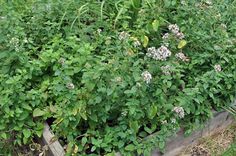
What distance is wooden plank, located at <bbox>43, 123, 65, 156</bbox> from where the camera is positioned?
284cm

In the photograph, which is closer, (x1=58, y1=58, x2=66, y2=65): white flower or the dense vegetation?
the dense vegetation

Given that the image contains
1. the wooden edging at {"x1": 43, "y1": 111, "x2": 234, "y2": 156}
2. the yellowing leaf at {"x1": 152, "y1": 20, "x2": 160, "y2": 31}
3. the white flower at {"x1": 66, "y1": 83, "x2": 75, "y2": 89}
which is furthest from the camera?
the yellowing leaf at {"x1": 152, "y1": 20, "x2": 160, "y2": 31}

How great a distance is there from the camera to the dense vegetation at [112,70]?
9.18ft

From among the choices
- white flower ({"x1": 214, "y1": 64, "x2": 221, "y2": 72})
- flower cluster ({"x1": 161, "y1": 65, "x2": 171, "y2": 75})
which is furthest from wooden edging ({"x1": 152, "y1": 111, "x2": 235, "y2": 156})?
flower cluster ({"x1": 161, "y1": 65, "x2": 171, "y2": 75})

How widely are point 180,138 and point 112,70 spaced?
0.81 m

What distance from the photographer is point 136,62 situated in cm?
285

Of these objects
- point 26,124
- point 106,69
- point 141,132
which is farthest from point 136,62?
point 26,124

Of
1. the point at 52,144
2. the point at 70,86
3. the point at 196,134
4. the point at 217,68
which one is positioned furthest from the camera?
the point at 196,134

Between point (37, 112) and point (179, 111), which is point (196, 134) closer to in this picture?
point (179, 111)

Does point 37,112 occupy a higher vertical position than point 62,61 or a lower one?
lower

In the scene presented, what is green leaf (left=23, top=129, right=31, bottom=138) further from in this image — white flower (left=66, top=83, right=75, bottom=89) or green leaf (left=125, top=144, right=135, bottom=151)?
A: green leaf (left=125, top=144, right=135, bottom=151)

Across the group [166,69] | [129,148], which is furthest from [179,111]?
[129,148]

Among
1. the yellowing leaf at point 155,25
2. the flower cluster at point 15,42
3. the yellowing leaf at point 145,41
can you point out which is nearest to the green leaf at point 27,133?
the flower cluster at point 15,42

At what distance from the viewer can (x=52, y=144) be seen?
2879 millimetres
